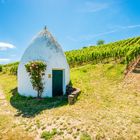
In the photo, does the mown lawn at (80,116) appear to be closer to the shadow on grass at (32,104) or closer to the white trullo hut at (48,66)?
the shadow on grass at (32,104)

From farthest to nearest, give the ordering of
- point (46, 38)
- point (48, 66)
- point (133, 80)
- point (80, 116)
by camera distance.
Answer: point (133, 80), point (46, 38), point (48, 66), point (80, 116)

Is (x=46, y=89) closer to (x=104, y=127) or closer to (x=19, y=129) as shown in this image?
(x=19, y=129)

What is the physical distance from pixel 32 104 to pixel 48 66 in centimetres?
331

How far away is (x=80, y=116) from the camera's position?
34.1 feet

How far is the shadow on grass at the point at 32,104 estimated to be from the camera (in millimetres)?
11769

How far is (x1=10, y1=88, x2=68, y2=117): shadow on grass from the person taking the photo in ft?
38.6

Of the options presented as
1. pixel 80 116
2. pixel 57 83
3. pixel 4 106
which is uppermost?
pixel 57 83

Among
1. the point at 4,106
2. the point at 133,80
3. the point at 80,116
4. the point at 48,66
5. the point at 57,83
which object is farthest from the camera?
the point at 133,80

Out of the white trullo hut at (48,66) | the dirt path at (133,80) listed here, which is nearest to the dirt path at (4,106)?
the white trullo hut at (48,66)

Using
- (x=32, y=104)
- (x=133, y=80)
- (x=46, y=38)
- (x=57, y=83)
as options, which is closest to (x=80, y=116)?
(x=32, y=104)

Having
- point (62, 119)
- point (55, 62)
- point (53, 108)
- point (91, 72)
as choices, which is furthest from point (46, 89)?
point (91, 72)

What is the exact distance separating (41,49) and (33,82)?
9.15 feet

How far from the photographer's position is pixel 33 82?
579 inches

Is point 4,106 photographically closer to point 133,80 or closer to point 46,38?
point 46,38
